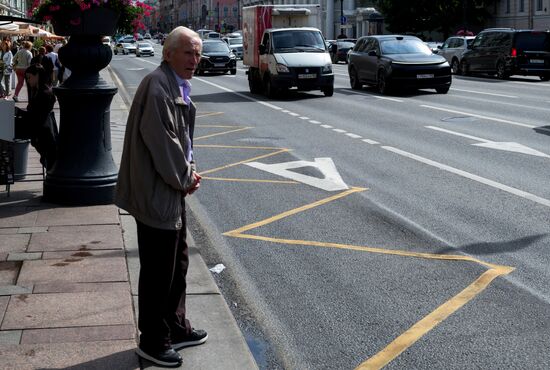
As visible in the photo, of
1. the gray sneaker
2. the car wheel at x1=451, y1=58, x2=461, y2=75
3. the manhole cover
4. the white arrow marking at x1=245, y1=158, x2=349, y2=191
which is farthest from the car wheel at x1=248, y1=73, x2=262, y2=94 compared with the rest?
the gray sneaker

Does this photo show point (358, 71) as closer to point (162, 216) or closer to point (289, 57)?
point (289, 57)

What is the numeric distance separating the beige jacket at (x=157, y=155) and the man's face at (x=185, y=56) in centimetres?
5

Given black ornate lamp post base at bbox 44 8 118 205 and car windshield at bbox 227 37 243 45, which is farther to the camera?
car windshield at bbox 227 37 243 45

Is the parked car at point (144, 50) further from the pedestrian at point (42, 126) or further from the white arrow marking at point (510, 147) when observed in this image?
the pedestrian at point (42, 126)

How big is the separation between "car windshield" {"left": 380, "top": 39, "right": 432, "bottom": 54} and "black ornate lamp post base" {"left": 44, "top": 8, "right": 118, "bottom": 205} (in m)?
19.6

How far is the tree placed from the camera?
79.4 m

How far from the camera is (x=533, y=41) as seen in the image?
118 ft

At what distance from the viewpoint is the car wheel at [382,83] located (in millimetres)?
28653

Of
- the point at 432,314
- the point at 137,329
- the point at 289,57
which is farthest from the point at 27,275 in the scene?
the point at 289,57

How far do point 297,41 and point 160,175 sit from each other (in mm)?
24825

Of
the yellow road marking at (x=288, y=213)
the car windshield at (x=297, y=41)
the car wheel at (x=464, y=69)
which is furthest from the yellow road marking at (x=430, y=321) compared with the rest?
the car wheel at (x=464, y=69)

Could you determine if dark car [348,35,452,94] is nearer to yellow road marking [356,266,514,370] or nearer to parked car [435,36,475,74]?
parked car [435,36,475,74]

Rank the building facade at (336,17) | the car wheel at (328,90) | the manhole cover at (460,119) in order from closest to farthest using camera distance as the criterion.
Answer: the manhole cover at (460,119)
the car wheel at (328,90)
the building facade at (336,17)

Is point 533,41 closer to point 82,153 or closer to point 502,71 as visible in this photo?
point 502,71
